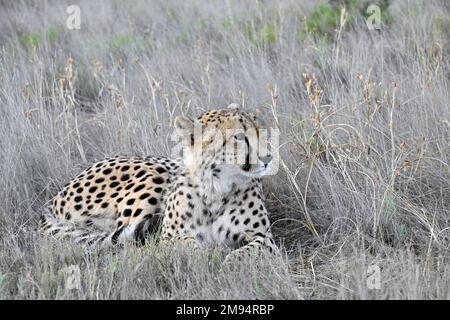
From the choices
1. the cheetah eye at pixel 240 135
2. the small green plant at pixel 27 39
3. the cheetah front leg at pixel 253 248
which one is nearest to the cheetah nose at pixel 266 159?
the cheetah eye at pixel 240 135

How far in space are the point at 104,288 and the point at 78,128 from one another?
224 centimetres

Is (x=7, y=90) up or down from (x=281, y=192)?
up

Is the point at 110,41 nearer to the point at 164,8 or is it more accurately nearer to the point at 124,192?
the point at 164,8

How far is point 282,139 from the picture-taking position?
15.7ft

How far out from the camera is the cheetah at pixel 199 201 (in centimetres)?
387

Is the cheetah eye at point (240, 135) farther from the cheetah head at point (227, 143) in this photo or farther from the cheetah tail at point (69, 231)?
the cheetah tail at point (69, 231)

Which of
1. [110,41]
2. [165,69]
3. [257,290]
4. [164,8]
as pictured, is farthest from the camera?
[164,8]

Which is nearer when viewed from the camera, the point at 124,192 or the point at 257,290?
the point at 257,290

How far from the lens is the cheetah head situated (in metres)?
3.84

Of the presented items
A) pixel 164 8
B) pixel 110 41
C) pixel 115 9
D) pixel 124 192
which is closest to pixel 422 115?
pixel 124 192

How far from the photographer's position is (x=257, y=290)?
3232 mm

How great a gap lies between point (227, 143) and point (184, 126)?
0.82 feet

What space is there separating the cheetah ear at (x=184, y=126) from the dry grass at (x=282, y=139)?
0.45 meters
